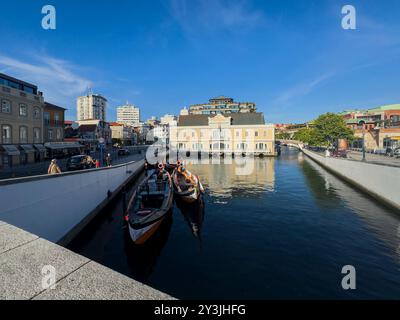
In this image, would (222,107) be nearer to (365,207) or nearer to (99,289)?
(365,207)

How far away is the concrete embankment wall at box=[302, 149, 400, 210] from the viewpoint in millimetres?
19172

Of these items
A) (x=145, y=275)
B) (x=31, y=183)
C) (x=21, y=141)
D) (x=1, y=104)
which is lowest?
(x=145, y=275)

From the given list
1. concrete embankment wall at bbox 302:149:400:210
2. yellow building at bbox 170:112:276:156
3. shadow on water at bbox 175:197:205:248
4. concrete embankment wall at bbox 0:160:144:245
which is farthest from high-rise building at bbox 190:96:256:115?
concrete embankment wall at bbox 0:160:144:245

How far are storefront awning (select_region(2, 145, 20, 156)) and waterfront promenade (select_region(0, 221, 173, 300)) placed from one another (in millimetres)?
35861

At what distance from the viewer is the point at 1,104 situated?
1248 inches

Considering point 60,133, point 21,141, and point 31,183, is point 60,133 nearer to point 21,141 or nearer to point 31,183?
point 21,141

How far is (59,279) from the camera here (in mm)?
3699

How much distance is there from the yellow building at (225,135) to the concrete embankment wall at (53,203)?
217 ft

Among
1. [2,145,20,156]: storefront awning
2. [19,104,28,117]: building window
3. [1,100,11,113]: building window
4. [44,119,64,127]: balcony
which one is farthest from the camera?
[44,119,64,127]: balcony

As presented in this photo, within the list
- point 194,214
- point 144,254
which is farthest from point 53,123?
point 144,254

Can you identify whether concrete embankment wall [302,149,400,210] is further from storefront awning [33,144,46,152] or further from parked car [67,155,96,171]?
storefront awning [33,144,46,152]

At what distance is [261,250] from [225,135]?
7114 cm
